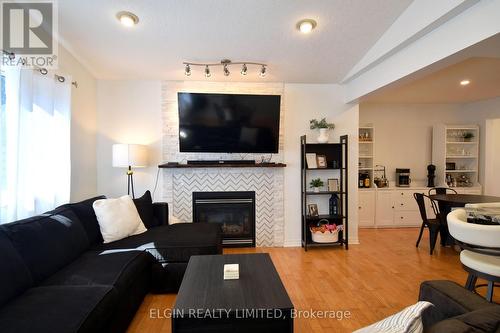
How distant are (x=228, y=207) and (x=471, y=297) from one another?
10.00 ft

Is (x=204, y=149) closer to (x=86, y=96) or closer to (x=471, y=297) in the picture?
(x=86, y=96)

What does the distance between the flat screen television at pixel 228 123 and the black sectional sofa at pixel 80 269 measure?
50.2 inches

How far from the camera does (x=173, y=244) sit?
2.53 metres

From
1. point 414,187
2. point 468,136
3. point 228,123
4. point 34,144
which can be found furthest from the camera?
point 468,136

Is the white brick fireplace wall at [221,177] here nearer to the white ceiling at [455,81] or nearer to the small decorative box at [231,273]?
the white ceiling at [455,81]

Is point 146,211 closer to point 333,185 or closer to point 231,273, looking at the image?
point 231,273

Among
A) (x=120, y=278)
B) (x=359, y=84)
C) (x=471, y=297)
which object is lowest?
(x=120, y=278)

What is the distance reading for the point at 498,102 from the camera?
4871 millimetres

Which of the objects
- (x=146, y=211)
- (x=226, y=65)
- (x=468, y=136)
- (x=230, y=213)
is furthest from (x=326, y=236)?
(x=468, y=136)

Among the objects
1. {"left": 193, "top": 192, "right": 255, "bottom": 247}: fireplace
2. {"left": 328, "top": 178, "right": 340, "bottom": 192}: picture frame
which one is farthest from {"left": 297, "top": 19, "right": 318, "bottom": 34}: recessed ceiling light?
{"left": 193, "top": 192, "right": 255, "bottom": 247}: fireplace

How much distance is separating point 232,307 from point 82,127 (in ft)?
10.0

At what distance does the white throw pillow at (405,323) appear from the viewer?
0.81 metres

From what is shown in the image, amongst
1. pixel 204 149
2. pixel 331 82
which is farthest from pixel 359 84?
pixel 204 149

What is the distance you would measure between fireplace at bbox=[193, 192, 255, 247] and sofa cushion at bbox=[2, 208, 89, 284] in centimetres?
170
